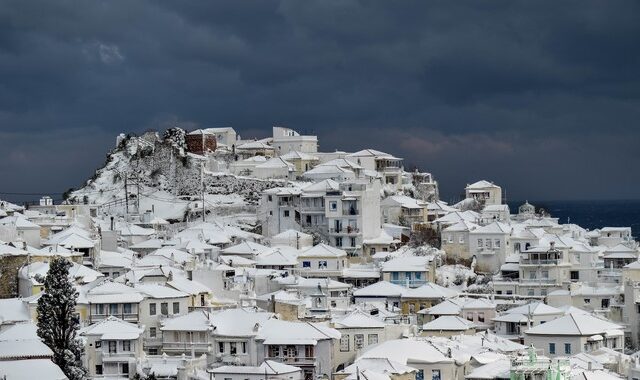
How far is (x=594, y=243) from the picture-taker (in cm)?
10031

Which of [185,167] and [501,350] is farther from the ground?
[185,167]

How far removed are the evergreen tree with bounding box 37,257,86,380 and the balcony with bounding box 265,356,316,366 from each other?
356 inches

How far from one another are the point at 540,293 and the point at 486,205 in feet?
110

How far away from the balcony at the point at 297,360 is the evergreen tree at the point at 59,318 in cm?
904

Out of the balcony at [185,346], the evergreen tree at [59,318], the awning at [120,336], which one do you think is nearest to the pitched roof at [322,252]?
the balcony at [185,346]

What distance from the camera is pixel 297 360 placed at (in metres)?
59.9

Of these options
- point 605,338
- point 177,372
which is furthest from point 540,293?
point 177,372

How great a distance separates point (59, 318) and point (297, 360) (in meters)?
11.2

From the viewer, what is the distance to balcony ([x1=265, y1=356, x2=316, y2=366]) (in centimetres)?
5956

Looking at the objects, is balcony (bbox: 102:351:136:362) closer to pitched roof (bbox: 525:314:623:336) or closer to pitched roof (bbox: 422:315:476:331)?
pitched roof (bbox: 422:315:476:331)

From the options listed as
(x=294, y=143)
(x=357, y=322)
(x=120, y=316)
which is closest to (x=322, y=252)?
(x=357, y=322)

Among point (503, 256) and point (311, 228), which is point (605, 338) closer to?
point (503, 256)

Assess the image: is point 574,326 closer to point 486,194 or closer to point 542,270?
point 542,270

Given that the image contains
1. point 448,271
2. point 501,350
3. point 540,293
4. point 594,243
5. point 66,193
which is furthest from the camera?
point 66,193
